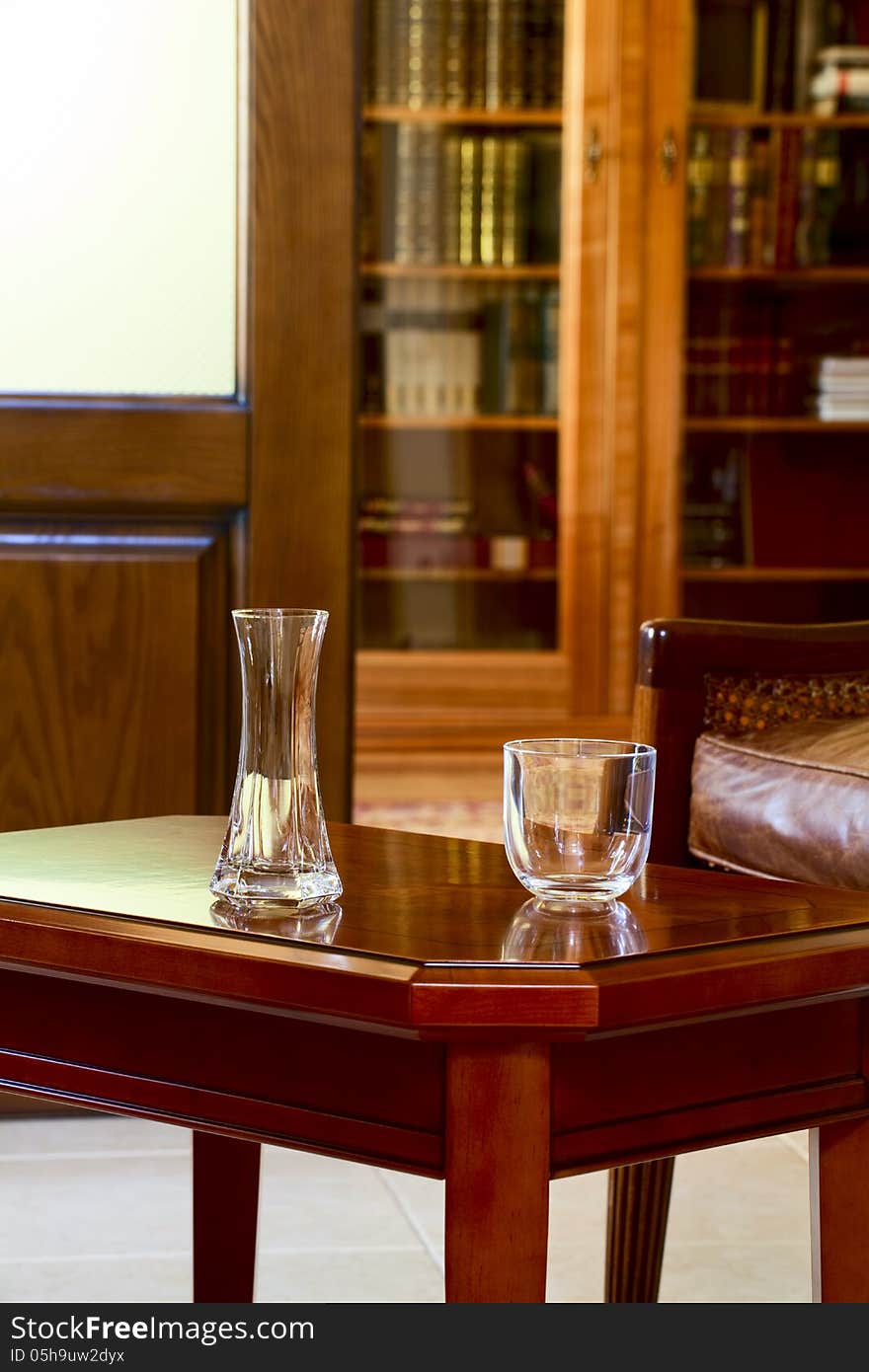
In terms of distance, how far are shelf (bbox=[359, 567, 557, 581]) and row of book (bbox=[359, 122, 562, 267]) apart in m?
0.63

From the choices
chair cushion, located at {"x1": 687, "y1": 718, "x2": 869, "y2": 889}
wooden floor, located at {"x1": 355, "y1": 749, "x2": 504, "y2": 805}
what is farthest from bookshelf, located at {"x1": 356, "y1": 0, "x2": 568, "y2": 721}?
chair cushion, located at {"x1": 687, "y1": 718, "x2": 869, "y2": 889}

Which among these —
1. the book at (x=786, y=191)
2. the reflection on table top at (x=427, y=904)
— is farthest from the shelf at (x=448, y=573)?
the reflection on table top at (x=427, y=904)

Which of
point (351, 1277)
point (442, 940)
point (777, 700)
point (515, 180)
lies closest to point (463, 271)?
point (515, 180)

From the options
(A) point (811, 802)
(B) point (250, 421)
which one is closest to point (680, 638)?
(A) point (811, 802)

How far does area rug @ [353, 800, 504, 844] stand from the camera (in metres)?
3.23

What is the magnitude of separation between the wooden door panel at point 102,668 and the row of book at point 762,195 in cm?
203

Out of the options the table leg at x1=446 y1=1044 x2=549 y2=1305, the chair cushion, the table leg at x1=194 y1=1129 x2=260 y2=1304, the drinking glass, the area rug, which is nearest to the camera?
the table leg at x1=446 y1=1044 x2=549 y2=1305

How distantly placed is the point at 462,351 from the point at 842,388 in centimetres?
81

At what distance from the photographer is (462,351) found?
358 cm

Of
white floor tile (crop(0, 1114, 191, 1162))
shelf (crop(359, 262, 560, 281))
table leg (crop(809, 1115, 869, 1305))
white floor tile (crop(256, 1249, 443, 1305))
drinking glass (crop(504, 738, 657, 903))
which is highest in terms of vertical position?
shelf (crop(359, 262, 560, 281))

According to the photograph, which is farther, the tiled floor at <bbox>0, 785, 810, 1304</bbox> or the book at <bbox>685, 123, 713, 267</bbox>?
the book at <bbox>685, 123, 713, 267</bbox>

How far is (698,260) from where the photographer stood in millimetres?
3566

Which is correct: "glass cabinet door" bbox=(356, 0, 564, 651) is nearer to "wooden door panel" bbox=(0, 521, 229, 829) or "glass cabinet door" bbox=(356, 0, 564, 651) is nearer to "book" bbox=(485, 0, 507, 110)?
"book" bbox=(485, 0, 507, 110)

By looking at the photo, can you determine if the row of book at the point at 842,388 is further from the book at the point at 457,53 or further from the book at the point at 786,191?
the book at the point at 457,53
